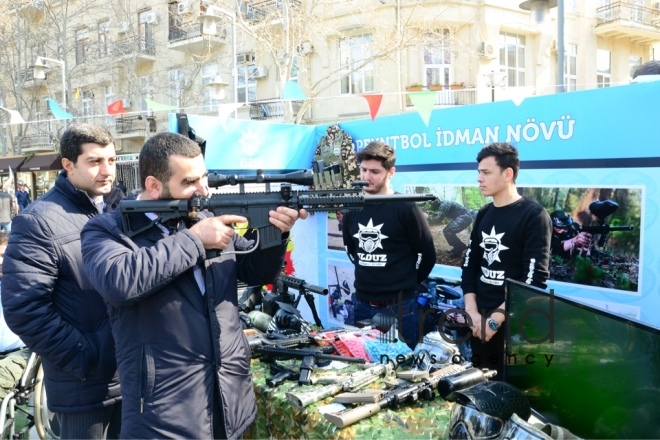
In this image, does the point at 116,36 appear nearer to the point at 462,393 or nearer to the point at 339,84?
the point at 339,84

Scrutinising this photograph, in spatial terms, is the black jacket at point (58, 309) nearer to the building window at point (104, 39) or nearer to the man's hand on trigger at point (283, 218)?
the man's hand on trigger at point (283, 218)

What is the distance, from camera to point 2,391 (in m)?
3.22

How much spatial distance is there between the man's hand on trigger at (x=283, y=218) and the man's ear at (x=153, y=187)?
452 millimetres

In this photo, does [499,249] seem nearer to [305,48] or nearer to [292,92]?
[292,92]

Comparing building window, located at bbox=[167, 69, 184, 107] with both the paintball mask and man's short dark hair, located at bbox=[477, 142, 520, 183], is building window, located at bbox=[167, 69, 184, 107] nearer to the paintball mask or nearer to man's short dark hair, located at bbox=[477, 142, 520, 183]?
man's short dark hair, located at bbox=[477, 142, 520, 183]

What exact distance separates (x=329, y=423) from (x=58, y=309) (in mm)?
1352

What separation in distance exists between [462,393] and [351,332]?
122cm

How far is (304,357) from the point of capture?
8.20 ft

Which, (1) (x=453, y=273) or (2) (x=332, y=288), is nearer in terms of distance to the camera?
(1) (x=453, y=273)

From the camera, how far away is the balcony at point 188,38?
21.2 metres

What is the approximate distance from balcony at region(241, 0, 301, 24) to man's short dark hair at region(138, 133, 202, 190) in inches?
581

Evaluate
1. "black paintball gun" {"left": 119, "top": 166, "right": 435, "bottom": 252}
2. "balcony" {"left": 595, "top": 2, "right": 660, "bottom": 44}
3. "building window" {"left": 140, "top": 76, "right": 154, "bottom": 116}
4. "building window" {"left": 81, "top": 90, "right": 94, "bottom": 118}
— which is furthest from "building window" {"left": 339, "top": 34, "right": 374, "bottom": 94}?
"black paintball gun" {"left": 119, "top": 166, "right": 435, "bottom": 252}

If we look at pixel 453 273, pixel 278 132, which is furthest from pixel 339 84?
pixel 453 273

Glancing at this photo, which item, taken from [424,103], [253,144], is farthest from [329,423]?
[253,144]
